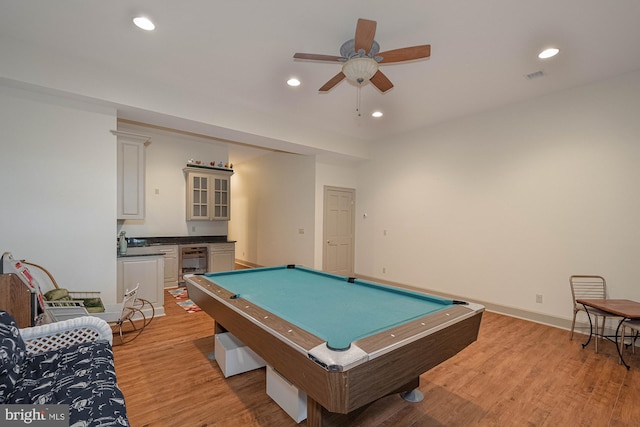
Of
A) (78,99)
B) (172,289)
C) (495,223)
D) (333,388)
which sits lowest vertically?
(172,289)

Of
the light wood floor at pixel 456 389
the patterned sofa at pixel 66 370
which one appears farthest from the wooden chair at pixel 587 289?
the patterned sofa at pixel 66 370

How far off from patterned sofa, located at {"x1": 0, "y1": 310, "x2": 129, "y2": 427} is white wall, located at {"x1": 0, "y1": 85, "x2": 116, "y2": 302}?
1.67 metres

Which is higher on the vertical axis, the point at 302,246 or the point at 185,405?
the point at 302,246

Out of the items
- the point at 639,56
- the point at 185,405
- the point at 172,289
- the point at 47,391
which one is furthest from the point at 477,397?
the point at 172,289

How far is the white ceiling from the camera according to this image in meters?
2.25

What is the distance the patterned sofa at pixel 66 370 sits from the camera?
4.12ft

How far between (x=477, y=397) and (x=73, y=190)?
4.39 m

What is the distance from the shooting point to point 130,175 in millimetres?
3758

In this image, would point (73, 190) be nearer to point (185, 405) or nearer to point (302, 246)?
point (185, 405)

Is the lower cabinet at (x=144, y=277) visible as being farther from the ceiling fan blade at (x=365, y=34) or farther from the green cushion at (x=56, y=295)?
the ceiling fan blade at (x=365, y=34)

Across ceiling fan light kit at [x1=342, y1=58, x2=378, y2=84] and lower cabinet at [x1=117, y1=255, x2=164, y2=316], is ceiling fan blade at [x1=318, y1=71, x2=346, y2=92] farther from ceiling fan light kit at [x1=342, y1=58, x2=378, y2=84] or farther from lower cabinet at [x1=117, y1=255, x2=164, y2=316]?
lower cabinet at [x1=117, y1=255, x2=164, y2=316]

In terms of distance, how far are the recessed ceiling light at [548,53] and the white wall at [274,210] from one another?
3.70 m

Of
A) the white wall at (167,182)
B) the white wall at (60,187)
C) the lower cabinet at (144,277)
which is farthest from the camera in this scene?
the white wall at (167,182)

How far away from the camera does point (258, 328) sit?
5.24 ft
